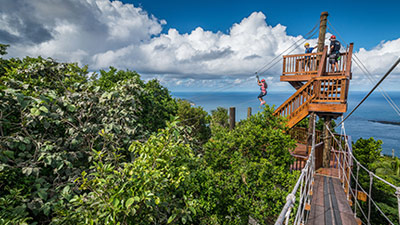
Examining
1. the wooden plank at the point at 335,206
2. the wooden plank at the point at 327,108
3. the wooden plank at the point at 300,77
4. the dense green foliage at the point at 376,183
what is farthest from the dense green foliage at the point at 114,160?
the dense green foliage at the point at 376,183

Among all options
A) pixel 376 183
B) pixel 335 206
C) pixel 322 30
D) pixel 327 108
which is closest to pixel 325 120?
pixel 327 108

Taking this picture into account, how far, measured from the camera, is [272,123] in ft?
20.5

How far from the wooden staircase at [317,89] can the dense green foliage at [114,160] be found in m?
2.06

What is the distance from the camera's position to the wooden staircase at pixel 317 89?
6.83m

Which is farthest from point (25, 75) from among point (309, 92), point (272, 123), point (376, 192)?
point (376, 192)

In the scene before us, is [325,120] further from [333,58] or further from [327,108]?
[333,58]

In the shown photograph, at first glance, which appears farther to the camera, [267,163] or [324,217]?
[267,163]

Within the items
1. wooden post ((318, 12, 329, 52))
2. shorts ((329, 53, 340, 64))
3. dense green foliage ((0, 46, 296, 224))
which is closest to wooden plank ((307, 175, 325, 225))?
dense green foliage ((0, 46, 296, 224))

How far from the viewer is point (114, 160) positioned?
11.1ft

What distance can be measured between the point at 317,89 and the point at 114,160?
7.24 metres

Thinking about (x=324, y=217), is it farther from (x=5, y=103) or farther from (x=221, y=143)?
(x=5, y=103)

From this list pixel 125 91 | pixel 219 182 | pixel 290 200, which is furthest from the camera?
pixel 219 182

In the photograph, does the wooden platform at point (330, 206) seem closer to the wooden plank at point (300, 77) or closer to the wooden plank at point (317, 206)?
the wooden plank at point (317, 206)

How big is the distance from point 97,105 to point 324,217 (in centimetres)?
501
